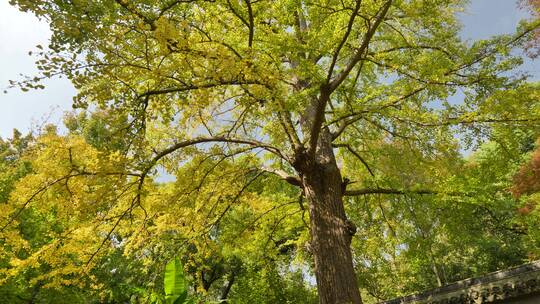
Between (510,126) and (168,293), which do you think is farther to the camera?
(510,126)

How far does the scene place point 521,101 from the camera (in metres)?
5.54

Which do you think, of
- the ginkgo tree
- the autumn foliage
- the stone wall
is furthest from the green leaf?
the autumn foliage

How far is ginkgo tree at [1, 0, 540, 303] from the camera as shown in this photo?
3885 mm

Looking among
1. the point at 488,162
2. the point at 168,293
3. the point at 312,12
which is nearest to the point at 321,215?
the point at 168,293

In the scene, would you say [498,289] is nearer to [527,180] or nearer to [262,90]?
[262,90]

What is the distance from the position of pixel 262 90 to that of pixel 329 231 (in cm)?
231

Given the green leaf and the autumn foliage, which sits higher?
the autumn foliage

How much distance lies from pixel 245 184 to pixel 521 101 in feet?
15.0

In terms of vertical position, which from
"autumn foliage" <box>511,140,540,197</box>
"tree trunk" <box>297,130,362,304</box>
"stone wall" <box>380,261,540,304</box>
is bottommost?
"stone wall" <box>380,261,540,304</box>

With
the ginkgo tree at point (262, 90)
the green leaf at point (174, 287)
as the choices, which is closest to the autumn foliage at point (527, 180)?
the ginkgo tree at point (262, 90)

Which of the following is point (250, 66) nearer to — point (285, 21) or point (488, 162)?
point (285, 21)

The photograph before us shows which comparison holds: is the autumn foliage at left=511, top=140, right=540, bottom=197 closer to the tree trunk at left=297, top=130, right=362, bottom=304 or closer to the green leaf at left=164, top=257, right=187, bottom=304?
the tree trunk at left=297, top=130, right=362, bottom=304

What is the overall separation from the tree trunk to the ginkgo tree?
0.06ft

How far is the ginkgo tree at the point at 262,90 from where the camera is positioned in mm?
3885
